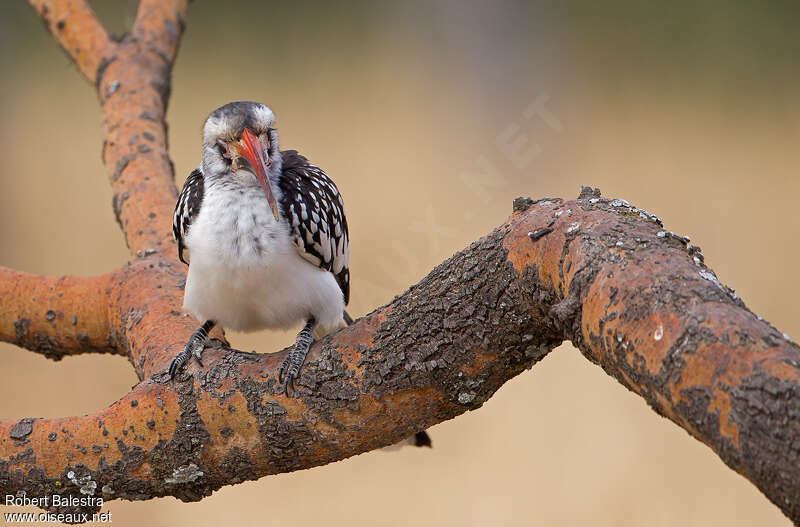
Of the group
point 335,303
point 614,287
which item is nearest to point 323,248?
point 335,303

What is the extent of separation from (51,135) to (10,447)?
7.78ft

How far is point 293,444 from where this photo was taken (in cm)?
113

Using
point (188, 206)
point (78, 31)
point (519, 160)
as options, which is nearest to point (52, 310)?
point (188, 206)

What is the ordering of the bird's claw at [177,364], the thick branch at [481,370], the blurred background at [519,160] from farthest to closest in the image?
the blurred background at [519,160] → the bird's claw at [177,364] → the thick branch at [481,370]

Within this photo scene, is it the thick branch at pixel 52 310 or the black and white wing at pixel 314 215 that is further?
the thick branch at pixel 52 310

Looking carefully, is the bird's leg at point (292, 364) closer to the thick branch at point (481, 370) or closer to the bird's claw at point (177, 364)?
the thick branch at point (481, 370)

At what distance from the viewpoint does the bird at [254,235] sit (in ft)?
4.30

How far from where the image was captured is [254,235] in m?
1.31

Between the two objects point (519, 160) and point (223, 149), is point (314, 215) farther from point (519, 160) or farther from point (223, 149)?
point (519, 160)

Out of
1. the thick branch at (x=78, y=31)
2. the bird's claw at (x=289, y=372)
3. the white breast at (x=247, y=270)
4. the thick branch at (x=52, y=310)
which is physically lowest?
the bird's claw at (x=289, y=372)

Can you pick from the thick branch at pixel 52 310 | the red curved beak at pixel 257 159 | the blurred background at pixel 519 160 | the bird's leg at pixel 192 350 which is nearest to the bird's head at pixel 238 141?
the red curved beak at pixel 257 159

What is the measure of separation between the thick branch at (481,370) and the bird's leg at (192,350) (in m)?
0.02

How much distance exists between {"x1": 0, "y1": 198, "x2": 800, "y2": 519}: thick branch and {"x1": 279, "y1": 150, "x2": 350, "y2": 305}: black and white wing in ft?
0.72

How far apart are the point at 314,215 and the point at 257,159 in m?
0.13
